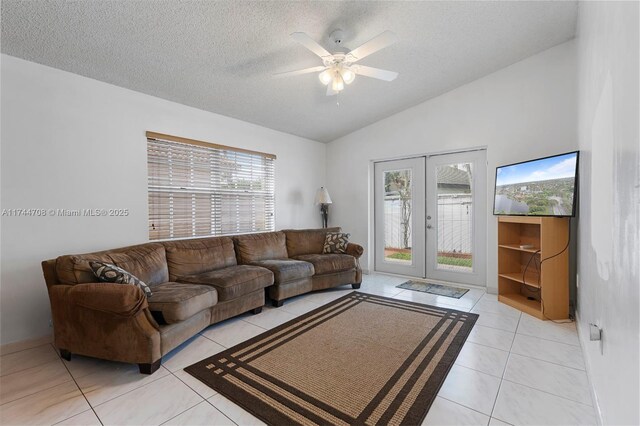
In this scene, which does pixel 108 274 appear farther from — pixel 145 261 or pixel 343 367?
pixel 343 367

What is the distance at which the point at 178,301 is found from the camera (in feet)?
7.56

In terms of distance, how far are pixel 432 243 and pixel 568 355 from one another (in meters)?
2.48

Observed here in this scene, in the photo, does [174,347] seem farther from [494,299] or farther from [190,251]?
[494,299]

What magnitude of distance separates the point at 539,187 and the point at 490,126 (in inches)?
46.2

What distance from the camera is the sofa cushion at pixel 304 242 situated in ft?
15.0

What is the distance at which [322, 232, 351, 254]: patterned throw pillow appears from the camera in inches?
180

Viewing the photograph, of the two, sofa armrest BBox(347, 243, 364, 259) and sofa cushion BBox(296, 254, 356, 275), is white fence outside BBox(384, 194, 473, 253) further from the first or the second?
sofa cushion BBox(296, 254, 356, 275)

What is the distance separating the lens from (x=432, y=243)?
4.67 m

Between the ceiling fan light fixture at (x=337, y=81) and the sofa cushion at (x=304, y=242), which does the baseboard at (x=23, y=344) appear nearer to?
the sofa cushion at (x=304, y=242)

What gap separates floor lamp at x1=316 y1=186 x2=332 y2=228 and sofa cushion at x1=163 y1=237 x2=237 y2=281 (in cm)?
187

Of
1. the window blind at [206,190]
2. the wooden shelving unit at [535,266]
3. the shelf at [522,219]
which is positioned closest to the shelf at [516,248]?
the wooden shelving unit at [535,266]

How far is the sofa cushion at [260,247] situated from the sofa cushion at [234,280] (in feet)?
1.81

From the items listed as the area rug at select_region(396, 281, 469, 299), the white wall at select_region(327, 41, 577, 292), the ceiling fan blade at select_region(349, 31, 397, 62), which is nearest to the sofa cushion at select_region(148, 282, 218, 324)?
the ceiling fan blade at select_region(349, 31, 397, 62)

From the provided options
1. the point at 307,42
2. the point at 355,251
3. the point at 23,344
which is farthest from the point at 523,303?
the point at 23,344
